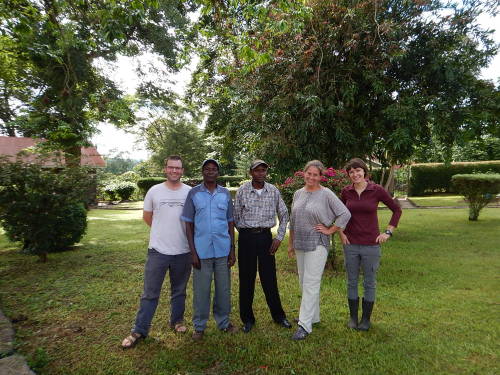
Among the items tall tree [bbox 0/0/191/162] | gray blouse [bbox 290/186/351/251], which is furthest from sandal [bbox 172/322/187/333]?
tall tree [bbox 0/0/191/162]

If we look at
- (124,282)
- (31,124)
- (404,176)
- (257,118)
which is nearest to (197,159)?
(404,176)

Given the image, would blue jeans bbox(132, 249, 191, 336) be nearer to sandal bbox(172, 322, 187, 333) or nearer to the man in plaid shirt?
sandal bbox(172, 322, 187, 333)

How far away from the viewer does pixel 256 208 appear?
358 cm

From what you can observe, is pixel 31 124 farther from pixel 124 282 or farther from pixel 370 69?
pixel 370 69

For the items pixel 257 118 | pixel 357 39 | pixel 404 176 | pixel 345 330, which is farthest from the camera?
A: pixel 404 176

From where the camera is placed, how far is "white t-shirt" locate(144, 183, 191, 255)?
3.44 meters

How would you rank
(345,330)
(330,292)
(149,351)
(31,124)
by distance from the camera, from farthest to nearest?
(31,124), (330,292), (345,330), (149,351)

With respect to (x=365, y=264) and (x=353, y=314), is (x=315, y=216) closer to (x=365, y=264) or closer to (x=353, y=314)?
(x=365, y=264)

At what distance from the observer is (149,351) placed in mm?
3285

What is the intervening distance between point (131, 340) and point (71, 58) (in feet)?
35.1

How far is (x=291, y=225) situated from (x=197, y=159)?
105ft

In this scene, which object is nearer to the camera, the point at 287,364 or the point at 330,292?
the point at 287,364

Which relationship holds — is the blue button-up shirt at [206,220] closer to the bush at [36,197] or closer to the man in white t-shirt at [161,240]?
the man in white t-shirt at [161,240]

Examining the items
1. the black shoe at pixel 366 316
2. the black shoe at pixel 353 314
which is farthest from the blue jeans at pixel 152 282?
the black shoe at pixel 366 316
